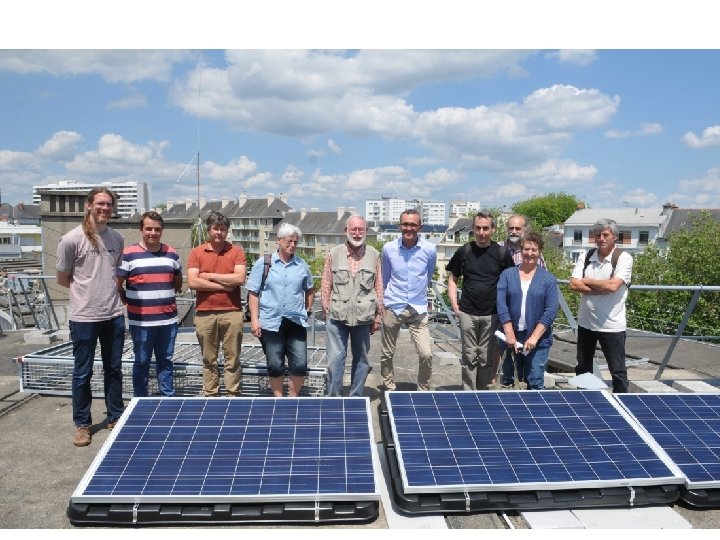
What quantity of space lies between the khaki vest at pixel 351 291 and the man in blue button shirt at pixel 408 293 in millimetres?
328

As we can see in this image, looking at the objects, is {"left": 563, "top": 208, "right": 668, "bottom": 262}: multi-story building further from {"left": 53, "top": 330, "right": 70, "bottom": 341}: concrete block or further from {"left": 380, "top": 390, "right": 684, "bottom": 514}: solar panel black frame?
{"left": 380, "top": 390, "right": 684, "bottom": 514}: solar panel black frame

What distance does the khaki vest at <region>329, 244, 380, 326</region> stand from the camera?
4.74 meters

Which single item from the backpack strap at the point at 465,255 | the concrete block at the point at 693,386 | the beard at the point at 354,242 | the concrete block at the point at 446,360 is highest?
the beard at the point at 354,242

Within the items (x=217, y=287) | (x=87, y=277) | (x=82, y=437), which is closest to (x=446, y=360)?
(x=217, y=287)

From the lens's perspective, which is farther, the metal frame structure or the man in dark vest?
the metal frame structure

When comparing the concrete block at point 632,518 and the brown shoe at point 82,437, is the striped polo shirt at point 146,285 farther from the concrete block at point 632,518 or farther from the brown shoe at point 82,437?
the concrete block at point 632,518

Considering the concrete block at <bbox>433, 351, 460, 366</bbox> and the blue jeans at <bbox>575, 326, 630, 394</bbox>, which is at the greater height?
the blue jeans at <bbox>575, 326, 630, 394</bbox>

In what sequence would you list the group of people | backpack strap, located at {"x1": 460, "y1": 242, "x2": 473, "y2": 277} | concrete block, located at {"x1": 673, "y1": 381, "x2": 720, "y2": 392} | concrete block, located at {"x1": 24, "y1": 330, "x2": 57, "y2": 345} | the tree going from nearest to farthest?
1. the group of people
2. backpack strap, located at {"x1": 460, "y1": 242, "x2": 473, "y2": 277}
3. concrete block, located at {"x1": 673, "y1": 381, "x2": 720, "y2": 392}
4. concrete block, located at {"x1": 24, "y1": 330, "x2": 57, "y2": 345}
5. the tree

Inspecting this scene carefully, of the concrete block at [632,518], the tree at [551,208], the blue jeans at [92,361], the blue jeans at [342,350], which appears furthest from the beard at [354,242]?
→ the tree at [551,208]

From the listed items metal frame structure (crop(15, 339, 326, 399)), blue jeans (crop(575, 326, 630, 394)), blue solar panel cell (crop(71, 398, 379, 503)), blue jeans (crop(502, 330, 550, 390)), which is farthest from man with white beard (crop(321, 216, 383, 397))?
blue jeans (crop(575, 326, 630, 394))

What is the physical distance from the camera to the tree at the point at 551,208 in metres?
99.2

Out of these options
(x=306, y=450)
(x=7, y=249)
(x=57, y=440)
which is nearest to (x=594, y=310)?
(x=306, y=450)

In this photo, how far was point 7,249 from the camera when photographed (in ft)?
244

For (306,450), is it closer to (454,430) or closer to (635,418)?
(454,430)
